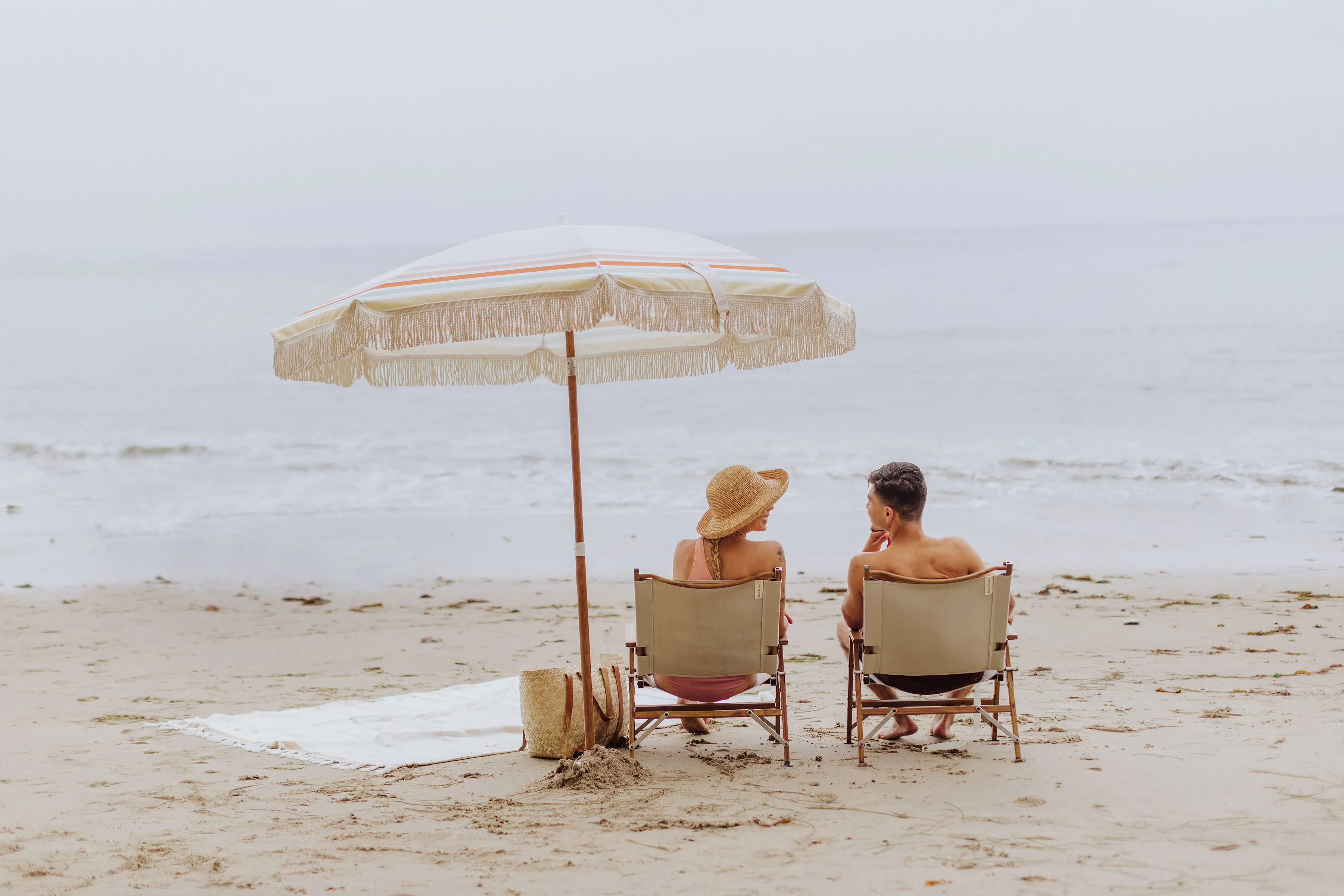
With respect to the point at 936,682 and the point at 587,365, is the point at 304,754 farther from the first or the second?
the point at 936,682

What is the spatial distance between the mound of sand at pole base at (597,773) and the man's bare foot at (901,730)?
1.07 metres

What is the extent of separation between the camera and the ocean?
11.1 metres

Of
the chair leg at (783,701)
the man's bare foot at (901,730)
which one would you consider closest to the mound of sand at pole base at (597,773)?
the chair leg at (783,701)

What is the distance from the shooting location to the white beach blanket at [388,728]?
182 inches

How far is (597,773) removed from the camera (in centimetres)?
396

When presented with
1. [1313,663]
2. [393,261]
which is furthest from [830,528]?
[393,261]

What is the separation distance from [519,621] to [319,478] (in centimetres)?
1132

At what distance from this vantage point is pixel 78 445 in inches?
841

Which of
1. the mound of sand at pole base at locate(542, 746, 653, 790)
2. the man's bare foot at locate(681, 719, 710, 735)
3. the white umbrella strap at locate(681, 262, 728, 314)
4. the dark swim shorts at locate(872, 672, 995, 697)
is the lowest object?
the man's bare foot at locate(681, 719, 710, 735)

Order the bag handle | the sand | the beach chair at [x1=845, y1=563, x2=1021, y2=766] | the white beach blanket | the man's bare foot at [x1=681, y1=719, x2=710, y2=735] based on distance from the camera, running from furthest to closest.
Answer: the man's bare foot at [x1=681, y1=719, x2=710, y2=735] < the white beach blanket < the bag handle < the beach chair at [x1=845, y1=563, x2=1021, y2=766] < the sand

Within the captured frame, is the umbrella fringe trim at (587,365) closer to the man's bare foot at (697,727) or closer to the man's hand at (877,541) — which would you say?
the man's hand at (877,541)

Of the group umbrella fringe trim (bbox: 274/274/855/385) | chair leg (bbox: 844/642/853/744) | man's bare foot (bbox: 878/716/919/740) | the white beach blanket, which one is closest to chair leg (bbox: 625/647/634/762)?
the white beach blanket

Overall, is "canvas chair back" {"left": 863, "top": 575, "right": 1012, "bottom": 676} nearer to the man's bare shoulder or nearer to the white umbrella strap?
the man's bare shoulder

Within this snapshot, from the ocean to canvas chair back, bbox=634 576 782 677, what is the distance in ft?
18.4
